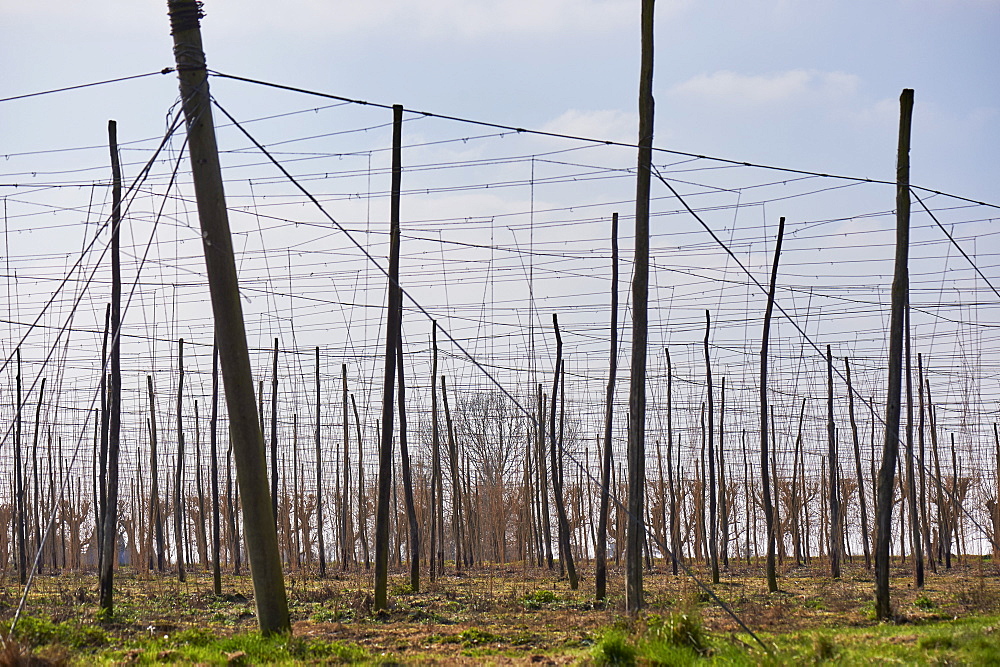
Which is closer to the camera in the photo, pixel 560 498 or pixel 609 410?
pixel 609 410

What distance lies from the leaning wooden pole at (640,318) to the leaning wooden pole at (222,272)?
4.59 metres

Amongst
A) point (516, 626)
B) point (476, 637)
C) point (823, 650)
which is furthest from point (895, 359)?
point (476, 637)

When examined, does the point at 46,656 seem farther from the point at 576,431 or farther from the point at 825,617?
the point at 576,431

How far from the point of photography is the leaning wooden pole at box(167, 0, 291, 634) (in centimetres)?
898

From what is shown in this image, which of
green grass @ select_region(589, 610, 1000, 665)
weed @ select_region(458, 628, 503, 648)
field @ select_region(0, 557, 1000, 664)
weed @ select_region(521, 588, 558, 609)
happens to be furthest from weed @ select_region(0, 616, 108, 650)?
weed @ select_region(521, 588, 558, 609)

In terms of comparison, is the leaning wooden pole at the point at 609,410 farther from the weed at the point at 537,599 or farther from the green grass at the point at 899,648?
the green grass at the point at 899,648

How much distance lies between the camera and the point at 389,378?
47.2 ft

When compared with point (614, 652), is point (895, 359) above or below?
above

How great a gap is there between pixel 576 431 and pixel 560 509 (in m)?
18.6

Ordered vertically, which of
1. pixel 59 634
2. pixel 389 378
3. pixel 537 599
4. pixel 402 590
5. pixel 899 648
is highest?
pixel 389 378

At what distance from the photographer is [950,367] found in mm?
29109

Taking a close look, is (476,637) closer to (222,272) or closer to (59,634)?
(59,634)

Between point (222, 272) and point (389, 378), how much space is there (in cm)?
568

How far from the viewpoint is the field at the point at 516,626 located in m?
8.09
